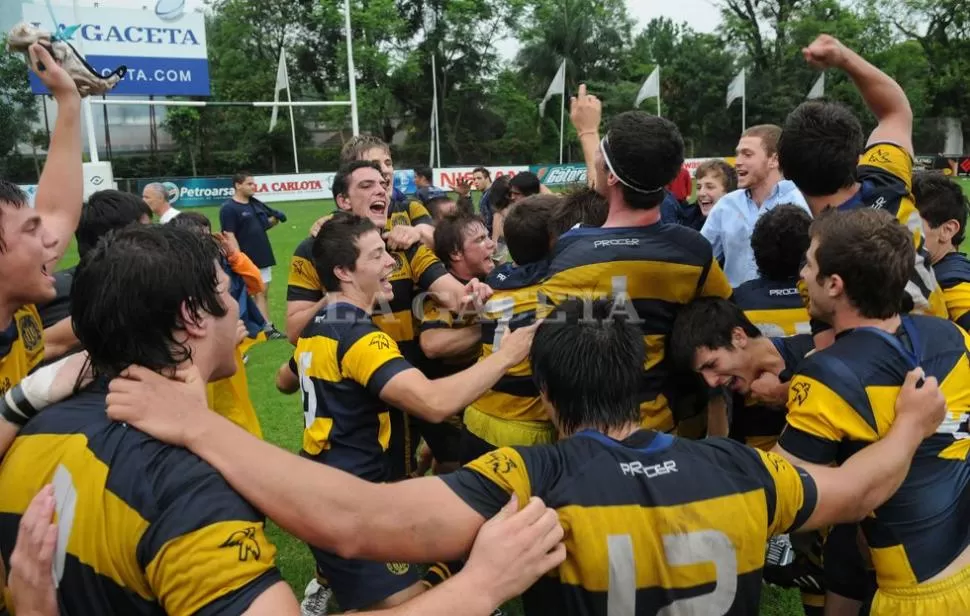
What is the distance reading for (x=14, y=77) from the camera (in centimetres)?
3822

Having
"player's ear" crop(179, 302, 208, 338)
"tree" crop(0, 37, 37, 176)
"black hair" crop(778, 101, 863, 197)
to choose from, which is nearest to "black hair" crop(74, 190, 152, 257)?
"player's ear" crop(179, 302, 208, 338)

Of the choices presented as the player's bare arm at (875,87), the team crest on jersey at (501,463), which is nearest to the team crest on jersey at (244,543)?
the team crest on jersey at (501,463)

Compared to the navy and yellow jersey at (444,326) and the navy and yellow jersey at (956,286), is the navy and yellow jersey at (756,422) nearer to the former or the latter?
the navy and yellow jersey at (956,286)

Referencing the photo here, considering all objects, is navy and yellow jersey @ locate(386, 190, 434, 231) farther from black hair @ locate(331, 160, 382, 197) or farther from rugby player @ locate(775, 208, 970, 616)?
Result: rugby player @ locate(775, 208, 970, 616)

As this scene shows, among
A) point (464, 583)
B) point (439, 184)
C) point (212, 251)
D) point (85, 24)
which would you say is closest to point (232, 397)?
point (212, 251)

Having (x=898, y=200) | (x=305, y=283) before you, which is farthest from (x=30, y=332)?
(x=898, y=200)

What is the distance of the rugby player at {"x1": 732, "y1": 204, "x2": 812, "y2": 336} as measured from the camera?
3.29m

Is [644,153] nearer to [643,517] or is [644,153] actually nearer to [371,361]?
[371,361]

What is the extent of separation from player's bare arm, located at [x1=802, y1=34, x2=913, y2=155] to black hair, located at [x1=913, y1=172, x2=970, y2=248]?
72 cm

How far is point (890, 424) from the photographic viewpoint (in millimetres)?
2223

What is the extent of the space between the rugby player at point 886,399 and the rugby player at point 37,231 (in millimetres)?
2729

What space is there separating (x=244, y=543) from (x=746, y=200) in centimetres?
452

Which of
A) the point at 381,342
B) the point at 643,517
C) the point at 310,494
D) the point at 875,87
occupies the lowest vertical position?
the point at 643,517

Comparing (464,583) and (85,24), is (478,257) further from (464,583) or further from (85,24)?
(85,24)
